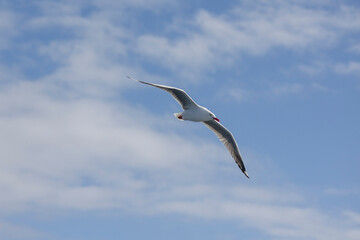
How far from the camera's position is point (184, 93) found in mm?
26203

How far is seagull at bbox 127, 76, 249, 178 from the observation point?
26.4m

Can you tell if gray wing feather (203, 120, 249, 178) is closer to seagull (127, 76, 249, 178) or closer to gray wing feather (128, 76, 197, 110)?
seagull (127, 76, 249, 178)

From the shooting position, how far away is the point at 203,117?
1093 inches

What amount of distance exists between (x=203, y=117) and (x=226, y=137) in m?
3.80

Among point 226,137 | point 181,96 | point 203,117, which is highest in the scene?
point 226,137

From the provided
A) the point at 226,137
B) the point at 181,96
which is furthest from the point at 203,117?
the point at 226,137

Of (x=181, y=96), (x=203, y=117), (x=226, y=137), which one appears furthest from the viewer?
(x=226, y=137)

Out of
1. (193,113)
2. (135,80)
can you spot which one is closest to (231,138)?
(193,113)

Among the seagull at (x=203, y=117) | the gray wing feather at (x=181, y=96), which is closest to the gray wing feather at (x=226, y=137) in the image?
the seagull at (x=203, y=117)

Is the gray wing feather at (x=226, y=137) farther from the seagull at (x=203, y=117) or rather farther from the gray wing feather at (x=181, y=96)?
the gray wing feather at (x=181, y=96)

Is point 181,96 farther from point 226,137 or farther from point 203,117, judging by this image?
point 226,137

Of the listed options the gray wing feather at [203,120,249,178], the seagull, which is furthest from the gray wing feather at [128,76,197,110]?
the gray wing feather at [203,120,249,178]

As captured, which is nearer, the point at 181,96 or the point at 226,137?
the point at 181,96

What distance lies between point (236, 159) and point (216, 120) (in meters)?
3.91
